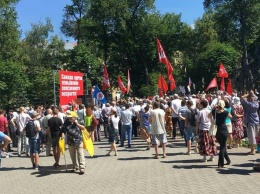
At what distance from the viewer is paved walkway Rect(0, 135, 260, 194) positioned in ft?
27.7

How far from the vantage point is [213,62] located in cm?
5219

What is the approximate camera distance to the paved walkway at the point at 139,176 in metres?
8.45

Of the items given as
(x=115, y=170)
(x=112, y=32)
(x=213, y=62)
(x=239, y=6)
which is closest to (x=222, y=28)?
(x=239, y=6)

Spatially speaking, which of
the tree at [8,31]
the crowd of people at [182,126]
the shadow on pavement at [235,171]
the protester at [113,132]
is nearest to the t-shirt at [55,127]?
the crowd of people at [182,126]

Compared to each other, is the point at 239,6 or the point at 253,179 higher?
the point at 239,6

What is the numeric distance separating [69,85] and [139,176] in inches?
251

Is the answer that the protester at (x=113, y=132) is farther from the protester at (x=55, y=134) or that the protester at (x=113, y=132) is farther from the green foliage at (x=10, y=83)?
the green foliage at (x=10, y=83)

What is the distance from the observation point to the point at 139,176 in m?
9.77

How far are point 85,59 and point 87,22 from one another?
291 inches

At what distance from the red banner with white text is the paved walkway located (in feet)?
9.25

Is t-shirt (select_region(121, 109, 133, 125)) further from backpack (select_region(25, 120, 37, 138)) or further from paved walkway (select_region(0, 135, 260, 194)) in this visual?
backpack (select_region(25, 120, 37, 138))

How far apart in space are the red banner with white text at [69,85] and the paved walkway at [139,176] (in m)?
2.82

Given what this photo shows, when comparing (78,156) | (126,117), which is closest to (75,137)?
(78,156)

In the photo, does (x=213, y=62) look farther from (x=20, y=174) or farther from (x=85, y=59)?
(x=20, y=174)
